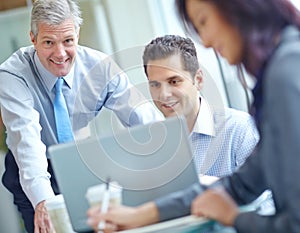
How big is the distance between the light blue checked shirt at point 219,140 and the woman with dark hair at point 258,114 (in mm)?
469

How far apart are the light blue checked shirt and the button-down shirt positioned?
21 centimetres

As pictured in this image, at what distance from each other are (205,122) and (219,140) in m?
0.06

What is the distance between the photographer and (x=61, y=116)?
2023 millimetres

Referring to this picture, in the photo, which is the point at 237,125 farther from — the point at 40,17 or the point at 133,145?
the point at 40,17

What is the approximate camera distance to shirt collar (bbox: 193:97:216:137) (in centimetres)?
166

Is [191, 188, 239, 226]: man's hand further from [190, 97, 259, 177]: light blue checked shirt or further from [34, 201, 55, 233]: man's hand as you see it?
[34, 201, 55, 233]: man's hand

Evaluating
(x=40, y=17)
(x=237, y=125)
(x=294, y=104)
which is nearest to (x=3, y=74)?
(x=40, y=17)

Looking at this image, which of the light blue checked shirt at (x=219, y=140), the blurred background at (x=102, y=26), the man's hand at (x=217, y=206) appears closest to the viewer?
the man's hand at (x=217, y=206)

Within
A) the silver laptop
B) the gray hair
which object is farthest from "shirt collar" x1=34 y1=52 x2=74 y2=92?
the silver laptop

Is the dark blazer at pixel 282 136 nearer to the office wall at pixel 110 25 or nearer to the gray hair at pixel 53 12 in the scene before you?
the gray hair at pixel 53 12

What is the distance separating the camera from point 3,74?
6.49ft

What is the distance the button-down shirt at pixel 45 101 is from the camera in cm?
184

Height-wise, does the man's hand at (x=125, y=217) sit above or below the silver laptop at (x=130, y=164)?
below

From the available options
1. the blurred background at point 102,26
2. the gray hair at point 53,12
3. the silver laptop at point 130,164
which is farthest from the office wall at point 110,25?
the silver laptop at point 130,164
